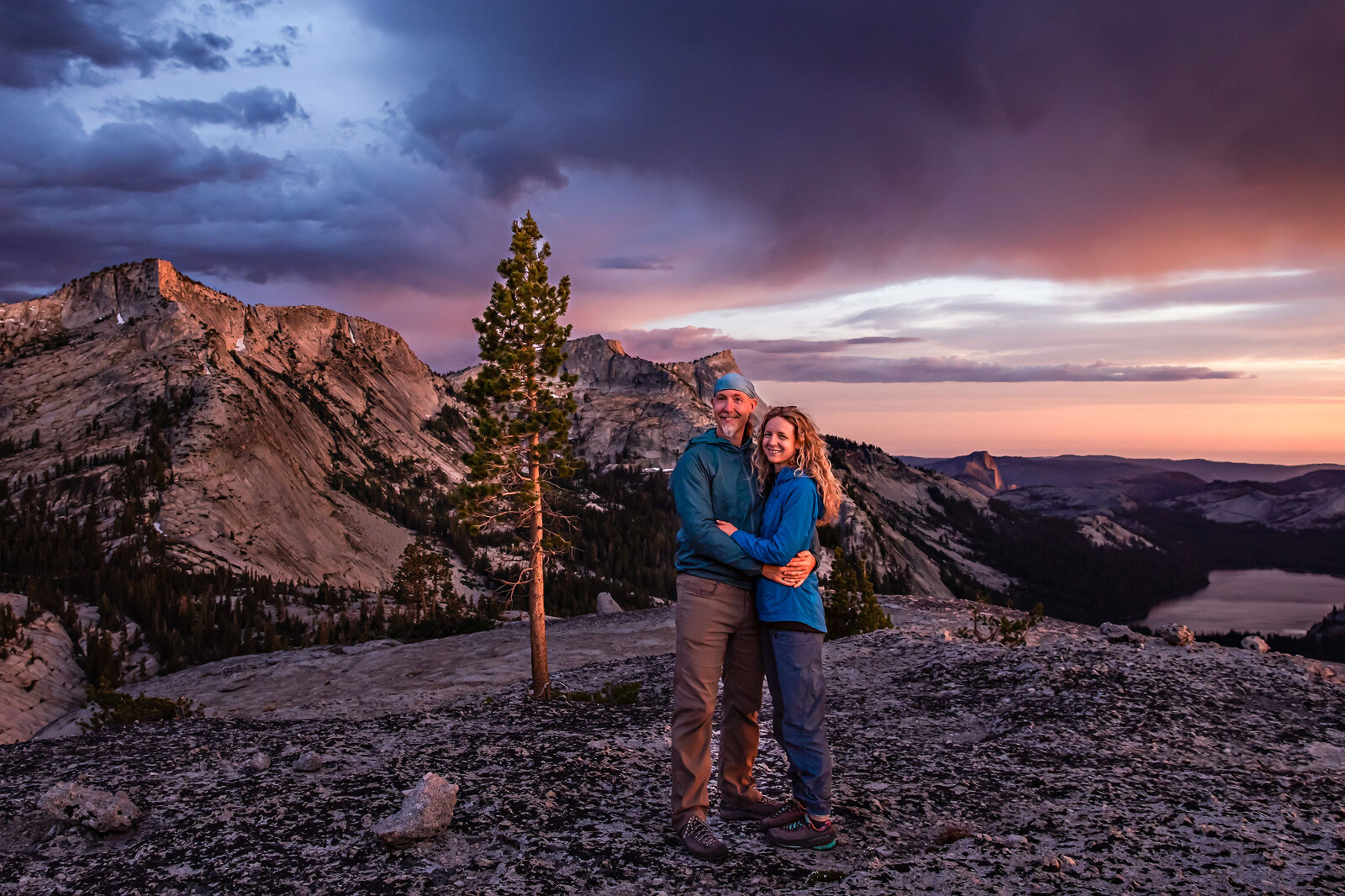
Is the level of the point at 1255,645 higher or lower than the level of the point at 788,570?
Result: lower

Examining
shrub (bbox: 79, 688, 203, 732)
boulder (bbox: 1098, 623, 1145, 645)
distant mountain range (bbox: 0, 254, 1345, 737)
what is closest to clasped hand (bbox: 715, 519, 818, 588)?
boulder (bbox: 1098, 623, 1145, 645)

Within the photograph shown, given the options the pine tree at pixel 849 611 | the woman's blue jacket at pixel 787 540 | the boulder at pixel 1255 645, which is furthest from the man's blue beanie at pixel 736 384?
the pine tree at pixel 849 611

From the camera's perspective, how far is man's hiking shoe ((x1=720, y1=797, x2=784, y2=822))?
665 cm

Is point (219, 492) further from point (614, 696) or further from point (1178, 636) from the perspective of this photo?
point (1178, 636)

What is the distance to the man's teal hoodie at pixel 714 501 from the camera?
19.1 feet

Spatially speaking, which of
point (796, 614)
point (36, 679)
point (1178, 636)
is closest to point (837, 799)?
point (796, 614)

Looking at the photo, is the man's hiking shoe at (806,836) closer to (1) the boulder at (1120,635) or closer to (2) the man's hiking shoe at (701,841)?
(2) the man's hiking shoe at (701,841)

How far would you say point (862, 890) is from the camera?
552 cm

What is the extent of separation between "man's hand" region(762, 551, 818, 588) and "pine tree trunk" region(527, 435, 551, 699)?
1471 centimetres

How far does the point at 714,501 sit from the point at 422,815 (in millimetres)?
4133

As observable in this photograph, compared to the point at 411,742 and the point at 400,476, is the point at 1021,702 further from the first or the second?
the point at 400,476

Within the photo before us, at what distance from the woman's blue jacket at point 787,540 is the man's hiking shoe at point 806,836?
1.83 meters

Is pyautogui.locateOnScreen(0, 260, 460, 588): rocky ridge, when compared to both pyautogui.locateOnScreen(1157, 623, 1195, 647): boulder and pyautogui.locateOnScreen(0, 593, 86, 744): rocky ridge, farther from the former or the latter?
pyautogui.locateOnScreen(1157, 623, 1195, 647): boulder

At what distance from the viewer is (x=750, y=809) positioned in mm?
6707
